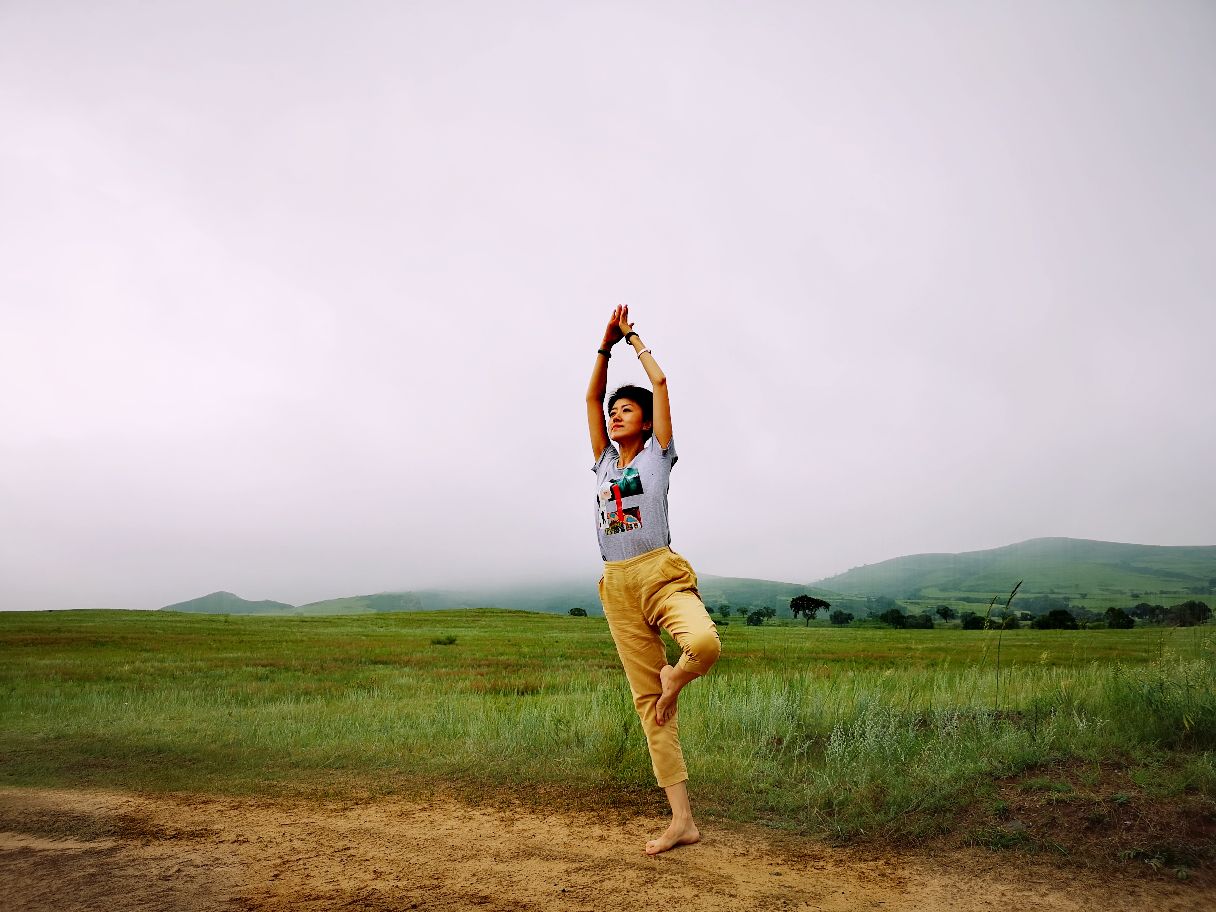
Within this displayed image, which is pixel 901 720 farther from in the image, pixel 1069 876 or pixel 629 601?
pixel 629 601

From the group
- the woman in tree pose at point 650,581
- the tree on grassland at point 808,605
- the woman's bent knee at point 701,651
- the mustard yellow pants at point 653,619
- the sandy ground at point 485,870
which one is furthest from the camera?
the tree on grassland at point 808,605

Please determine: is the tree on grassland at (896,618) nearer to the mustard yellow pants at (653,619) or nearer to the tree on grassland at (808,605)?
the tree on grassland at (808,605)

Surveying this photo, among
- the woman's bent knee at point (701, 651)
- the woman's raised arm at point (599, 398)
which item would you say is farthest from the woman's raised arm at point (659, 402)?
the woman's bent knee at point (701, 651)

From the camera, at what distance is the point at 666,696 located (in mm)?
3914

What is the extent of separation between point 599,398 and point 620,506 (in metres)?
0.87

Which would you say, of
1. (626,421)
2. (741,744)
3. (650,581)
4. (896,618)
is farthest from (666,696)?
(896,618)

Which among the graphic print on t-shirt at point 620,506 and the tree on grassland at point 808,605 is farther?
the tree on grassland at point 808,605

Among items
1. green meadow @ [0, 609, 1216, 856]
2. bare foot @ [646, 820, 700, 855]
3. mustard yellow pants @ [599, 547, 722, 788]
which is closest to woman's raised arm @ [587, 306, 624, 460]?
mustard yellow pants @ [599, 547, 722, 788]

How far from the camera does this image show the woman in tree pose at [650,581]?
3922 millimetres

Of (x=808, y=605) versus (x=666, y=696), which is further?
(x=808, y=605)

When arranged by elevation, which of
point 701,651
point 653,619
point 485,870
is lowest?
point 485,870

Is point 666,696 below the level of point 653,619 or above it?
below

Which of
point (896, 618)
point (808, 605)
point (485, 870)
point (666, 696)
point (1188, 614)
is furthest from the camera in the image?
point (808, 605)

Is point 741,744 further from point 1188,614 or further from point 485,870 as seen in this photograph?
point 1188,614
